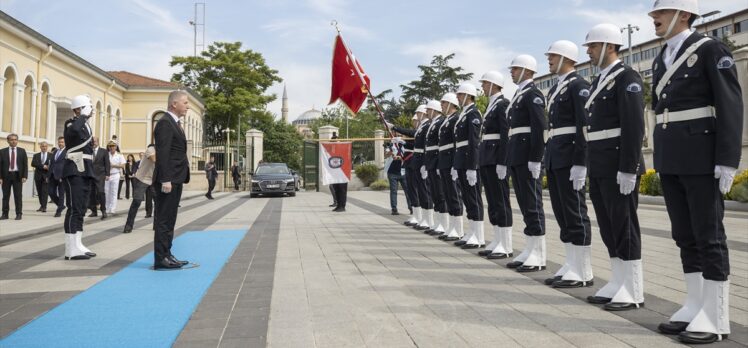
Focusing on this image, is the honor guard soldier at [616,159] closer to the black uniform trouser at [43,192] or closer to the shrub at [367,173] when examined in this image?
the black uniform trouser at [43,192]

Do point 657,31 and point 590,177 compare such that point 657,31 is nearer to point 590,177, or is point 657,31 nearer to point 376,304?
point 590,177

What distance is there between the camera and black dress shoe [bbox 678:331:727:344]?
3268mm

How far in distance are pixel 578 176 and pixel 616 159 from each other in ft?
1.59

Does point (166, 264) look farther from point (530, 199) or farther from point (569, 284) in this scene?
point (569, 284)

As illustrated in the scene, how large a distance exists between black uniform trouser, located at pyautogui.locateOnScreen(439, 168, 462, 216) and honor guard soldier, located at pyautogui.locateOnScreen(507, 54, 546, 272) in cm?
233

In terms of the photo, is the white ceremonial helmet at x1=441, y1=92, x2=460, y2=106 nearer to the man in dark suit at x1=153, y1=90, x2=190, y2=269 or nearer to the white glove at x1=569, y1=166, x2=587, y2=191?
the white glove at x1=569, y1=166, x2=587, y2=191

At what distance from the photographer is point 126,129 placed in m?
38.1

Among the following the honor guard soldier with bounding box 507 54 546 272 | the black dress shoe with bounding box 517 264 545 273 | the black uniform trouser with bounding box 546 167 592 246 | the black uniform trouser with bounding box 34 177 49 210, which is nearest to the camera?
the black uniform trouser with bounding box 546 167 592 246

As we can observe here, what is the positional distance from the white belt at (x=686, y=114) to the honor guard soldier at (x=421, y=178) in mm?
5898

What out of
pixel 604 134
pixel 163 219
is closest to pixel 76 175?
pixel 163 219

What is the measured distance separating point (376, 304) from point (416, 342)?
1.01 m

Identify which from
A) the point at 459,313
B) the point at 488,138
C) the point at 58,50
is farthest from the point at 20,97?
the point at 459,313

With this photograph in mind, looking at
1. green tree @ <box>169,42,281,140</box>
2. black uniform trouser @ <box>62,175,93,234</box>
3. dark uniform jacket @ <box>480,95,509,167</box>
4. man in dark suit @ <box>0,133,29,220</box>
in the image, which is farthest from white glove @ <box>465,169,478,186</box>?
green tree @ <box>169,42,281,140</box>

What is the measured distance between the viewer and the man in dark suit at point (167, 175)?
5.98m
